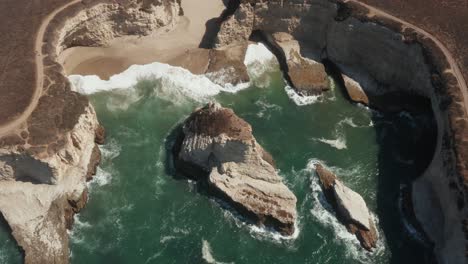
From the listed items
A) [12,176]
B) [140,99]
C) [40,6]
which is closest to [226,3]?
[140,99]

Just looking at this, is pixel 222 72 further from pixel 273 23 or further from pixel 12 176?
pixel 12 176

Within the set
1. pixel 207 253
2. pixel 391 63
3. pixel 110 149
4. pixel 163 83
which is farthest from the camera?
pixel 391 63

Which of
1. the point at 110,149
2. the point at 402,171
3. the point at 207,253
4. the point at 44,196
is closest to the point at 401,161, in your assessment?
the point at 402,171

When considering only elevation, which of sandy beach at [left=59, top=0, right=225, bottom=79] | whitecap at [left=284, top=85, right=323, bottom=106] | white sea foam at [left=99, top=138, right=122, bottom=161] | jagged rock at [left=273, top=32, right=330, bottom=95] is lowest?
white sea foam at [left=99, top=138, right=122, bottom=161]

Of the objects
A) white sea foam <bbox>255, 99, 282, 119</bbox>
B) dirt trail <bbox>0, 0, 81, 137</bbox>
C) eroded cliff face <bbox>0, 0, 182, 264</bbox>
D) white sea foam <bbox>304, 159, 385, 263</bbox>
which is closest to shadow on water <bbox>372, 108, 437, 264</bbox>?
white sea foam <bbox>304, 159, 385, 263</bbox>

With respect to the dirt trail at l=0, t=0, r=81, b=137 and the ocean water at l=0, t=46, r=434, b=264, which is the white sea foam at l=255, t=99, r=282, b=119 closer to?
the ocean water at l=0, t=46, r=434, b=264

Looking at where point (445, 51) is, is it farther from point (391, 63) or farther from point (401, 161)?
point (401, 161)

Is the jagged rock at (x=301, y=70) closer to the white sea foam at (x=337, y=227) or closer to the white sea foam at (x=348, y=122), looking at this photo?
the white sea foam at (x=348, y=122)
